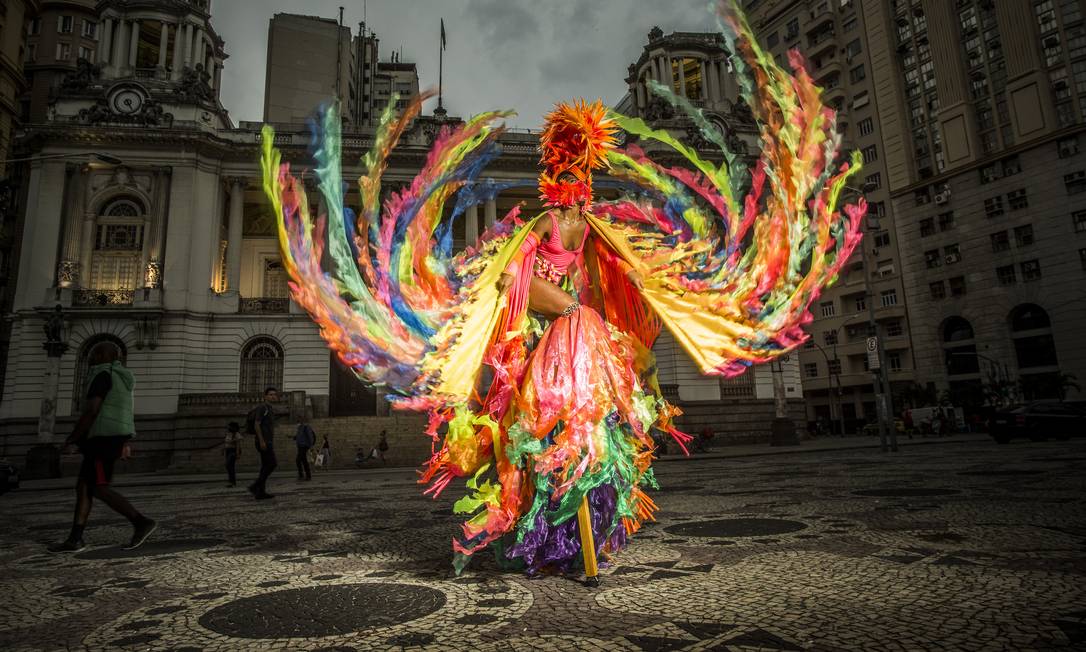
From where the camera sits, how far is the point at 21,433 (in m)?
29.2

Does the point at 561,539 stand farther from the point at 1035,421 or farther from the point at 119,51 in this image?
the point at 119,51

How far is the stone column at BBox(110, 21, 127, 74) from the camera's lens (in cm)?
3719

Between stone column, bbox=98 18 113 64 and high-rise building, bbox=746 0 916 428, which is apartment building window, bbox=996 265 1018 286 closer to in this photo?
high-rise building, bbox=746 0 916 428

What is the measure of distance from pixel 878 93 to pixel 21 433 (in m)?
66.0

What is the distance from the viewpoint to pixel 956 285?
47.9 metres

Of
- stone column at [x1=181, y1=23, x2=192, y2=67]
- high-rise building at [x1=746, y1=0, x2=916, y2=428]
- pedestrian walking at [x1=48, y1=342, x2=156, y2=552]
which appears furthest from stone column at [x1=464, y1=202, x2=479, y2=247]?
pedestrian walking at [x1=48, y1=342, x2=156, y2=552]

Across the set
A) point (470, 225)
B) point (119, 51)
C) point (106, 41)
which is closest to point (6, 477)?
point (470, 225)

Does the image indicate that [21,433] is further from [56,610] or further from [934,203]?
[934,203]

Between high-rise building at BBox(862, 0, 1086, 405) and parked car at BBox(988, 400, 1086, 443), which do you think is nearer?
parked car at BBox(988, 400, 1086, 443)

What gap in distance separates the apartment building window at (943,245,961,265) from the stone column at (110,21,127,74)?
60.5 meters

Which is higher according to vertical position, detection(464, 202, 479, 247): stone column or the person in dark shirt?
detection(464, 202, 479, 247): stone column

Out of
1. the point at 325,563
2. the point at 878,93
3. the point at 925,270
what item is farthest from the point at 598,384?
the point at 878,93

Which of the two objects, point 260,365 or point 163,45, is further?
point 163,45

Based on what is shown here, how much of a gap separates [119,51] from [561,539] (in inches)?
1840
